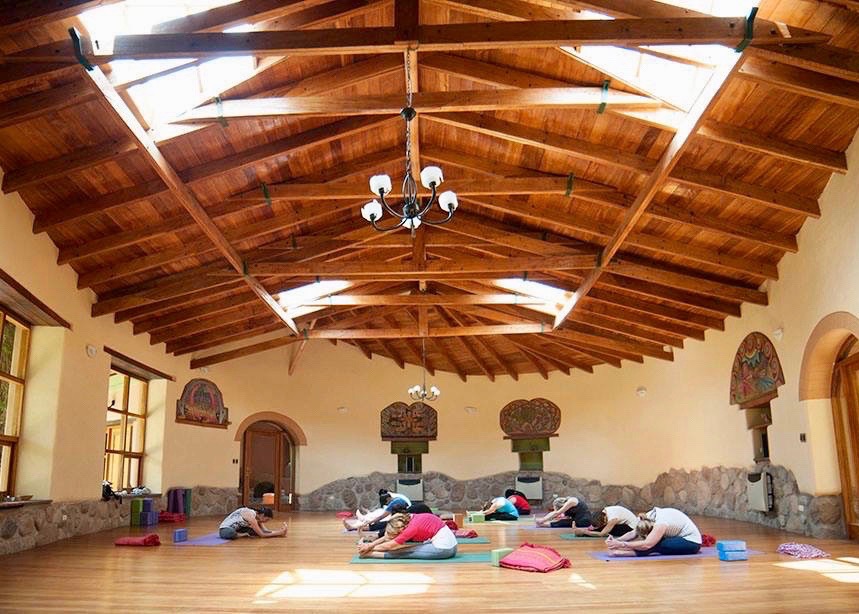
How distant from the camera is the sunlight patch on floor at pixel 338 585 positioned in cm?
526

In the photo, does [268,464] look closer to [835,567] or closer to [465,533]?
[465,533]

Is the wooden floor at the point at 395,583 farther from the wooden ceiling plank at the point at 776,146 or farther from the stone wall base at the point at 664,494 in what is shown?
the wooden ceiling plank at the point at 776,146

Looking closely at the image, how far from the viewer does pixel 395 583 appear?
18.9ft

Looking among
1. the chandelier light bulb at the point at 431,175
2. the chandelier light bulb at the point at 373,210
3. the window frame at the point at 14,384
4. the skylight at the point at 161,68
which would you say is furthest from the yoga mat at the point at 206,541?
the chandelier light bulb at the point at 431,175

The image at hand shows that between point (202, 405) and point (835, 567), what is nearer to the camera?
point (835, 567)

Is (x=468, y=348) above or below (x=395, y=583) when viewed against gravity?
above

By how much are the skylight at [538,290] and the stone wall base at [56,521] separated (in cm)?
698

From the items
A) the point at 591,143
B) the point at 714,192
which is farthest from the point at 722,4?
the point at 714,192

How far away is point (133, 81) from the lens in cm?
609

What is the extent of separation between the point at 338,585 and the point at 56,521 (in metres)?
5.37

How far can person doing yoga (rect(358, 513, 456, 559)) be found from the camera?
7180 mm

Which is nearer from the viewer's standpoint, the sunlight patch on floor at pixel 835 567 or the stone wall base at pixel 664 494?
the sunlight patch on floor at pixel 835 567

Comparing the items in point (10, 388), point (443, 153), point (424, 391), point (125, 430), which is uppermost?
point (443, 153)

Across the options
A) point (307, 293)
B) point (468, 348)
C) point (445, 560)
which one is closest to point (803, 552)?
point (445, 560)
